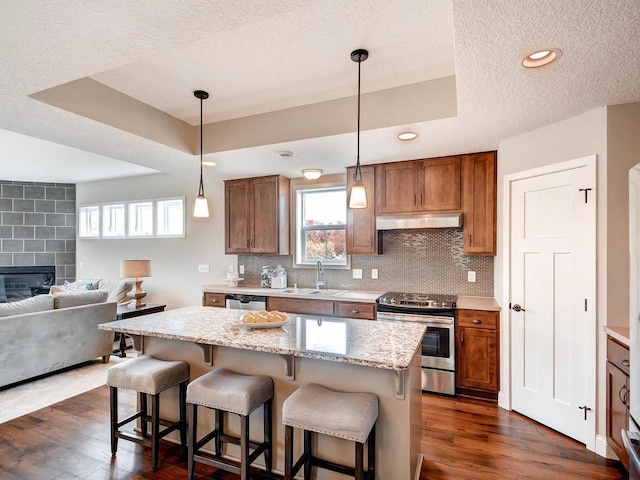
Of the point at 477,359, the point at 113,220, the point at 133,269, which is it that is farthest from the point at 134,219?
the point at 477,359

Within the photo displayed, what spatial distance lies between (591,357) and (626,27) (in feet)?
6.88

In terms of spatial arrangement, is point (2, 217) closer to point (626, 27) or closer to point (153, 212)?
point (153, 212)

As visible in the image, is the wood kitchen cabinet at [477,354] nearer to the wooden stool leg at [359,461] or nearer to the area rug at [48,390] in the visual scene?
the wooden stool leg at [359,461]

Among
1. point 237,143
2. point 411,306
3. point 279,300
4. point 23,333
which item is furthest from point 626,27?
point 23,333

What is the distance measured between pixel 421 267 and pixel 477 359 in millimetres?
1157

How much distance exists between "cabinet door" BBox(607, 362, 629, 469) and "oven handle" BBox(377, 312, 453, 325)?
1.21 meters

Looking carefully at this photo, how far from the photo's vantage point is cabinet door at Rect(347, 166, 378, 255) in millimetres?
3887

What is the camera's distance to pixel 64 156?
15.5 feet

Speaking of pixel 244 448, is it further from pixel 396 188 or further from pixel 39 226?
A: pixel 39 226

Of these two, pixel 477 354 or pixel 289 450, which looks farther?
pixel 477 354

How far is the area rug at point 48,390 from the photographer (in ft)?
9.87

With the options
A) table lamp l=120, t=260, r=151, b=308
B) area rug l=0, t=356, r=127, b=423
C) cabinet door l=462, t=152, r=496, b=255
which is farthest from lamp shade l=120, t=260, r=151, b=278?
cabinet door l=462, t=152, r=496, b=255

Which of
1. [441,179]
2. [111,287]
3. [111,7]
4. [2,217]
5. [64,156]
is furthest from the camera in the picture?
[2,217]

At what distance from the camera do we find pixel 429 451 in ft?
7.89
